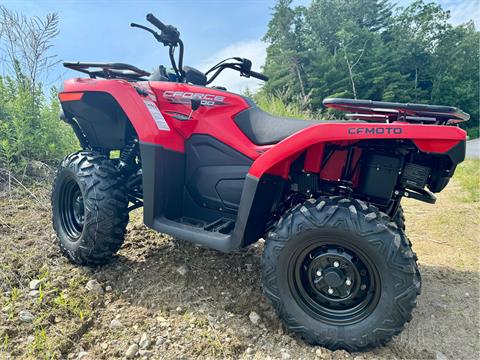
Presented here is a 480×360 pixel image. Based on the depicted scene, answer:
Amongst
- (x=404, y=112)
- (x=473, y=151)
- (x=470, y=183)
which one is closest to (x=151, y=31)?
(x=404, y=112)

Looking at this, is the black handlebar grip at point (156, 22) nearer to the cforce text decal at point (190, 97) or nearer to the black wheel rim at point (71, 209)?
the cforce text decal at point (190, 97)

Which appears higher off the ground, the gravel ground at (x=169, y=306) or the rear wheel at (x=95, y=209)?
the rear wheel at (x=95, y=209)

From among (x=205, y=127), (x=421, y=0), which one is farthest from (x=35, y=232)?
(x=421, y=0)

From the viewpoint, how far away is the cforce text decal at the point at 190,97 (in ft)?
7.72

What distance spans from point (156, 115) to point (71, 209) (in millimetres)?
1188

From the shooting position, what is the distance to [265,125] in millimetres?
2207

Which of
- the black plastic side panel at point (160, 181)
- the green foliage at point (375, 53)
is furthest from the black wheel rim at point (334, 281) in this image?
the green foliage at point (375, 53)

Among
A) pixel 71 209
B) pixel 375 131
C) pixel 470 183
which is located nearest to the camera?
pixel 375 131

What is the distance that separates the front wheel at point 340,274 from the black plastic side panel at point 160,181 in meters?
0.91

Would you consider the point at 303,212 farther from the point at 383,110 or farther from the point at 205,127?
the point at 205,127

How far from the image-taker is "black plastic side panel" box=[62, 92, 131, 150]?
2.59 metres

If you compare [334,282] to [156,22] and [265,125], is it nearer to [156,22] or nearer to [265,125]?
[265,125]

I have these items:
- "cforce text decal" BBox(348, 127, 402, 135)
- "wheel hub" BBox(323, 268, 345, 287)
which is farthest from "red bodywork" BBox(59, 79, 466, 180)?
"wheel hub" BBox(323, 268, 345, 287)

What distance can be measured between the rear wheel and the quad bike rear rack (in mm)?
1638
